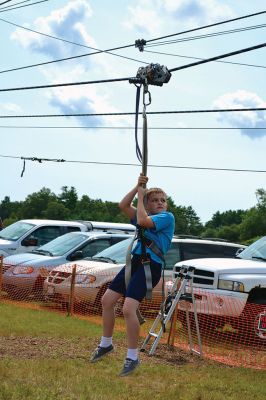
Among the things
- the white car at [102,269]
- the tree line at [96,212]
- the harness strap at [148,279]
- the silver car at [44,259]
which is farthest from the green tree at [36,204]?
the harness strap at [148,279]

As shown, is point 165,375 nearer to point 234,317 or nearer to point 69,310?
point 234,317

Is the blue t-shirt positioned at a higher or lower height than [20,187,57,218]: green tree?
lower

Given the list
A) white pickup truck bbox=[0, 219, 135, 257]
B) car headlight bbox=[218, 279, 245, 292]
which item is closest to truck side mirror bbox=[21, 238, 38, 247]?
white pickup truck bbox=[0, 219, 135, 257]

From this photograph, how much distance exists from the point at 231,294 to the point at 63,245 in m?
6.22

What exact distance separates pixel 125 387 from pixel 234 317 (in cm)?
381

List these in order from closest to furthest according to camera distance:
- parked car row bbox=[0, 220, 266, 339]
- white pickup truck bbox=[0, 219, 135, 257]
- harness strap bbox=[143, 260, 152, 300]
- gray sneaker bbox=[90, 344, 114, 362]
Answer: harness strap bbox=[143, 260, 152, 300]
gray sneaker bbox=[90, 344, 114, 362]
parked car row bbox=[0, 220, 266, 339]
white pickup truck bbox=[0, 219, 135, 257]

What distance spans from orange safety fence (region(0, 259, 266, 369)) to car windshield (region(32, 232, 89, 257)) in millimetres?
890

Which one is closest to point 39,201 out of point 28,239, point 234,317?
point 28,239

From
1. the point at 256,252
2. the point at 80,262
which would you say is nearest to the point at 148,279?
the point at 256,252

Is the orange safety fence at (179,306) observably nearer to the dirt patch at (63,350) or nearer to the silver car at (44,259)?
the silver car at (44,259)

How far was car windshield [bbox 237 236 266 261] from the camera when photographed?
453 inches

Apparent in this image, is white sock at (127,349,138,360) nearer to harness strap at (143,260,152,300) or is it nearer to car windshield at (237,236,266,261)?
harness strap at (143,260,152,300)

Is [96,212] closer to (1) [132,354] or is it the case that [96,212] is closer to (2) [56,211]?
(2) [56,211]

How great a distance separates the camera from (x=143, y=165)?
22.5ft
